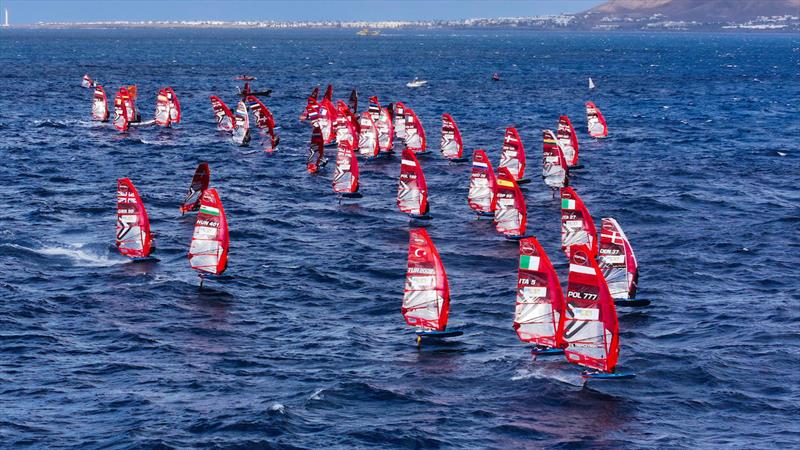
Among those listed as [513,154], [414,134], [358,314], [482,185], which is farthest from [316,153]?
[358,314]

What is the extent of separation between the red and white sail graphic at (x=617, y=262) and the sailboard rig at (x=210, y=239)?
1585 cm

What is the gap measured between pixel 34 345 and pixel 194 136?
60.0m

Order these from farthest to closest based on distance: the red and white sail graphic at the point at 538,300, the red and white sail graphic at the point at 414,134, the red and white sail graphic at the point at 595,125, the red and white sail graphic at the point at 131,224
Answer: the red and white sail graphic at the point at 595,125, the red and white sail graphic at the point at 414,134, the red and white sail graphic at the point at 131,224, the red and white sail graphic at the point at 538,300

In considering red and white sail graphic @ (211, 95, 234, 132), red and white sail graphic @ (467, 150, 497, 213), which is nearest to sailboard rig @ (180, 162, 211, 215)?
red and white sail graphic @ (467, 150, 497, 213)

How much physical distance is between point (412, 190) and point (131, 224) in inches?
648

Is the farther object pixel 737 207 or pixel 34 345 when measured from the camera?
pixel 737 207

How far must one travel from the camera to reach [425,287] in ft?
136

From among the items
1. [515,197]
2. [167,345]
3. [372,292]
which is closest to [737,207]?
[515,197]

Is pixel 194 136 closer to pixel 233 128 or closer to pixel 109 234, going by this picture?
pixel 233 128

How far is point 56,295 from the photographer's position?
48.4 meters

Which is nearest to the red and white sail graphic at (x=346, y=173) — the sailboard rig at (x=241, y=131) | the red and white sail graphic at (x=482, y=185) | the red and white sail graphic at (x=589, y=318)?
the red and white sail graphic at (x=482, y=185)

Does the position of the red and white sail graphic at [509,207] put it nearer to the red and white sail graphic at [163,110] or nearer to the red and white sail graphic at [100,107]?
the red and white sail graphic at [163,110]

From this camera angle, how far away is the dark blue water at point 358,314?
35.1 metres

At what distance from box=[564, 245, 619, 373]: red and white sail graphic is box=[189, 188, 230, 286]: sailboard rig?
1695 cm
